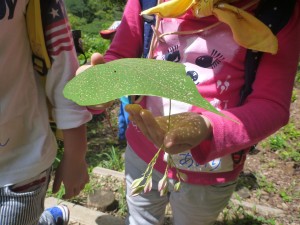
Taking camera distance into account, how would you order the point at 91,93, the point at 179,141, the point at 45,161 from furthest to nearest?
1. the point at 45,161
2. the point at 179,141
3. the point at 91,93

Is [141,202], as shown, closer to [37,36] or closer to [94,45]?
[37,36]

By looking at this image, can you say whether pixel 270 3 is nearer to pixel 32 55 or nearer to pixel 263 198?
pixel 32 55

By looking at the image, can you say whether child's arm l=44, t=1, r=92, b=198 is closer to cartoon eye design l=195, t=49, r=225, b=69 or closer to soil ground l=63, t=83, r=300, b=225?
cartoon eye design l=195, t=49, r=225, b=69

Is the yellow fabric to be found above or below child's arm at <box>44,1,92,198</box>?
above

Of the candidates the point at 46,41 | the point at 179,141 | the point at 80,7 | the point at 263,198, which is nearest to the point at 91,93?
the point at 179,141

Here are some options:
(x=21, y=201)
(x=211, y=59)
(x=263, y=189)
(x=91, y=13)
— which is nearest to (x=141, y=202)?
(x=21, y=201)

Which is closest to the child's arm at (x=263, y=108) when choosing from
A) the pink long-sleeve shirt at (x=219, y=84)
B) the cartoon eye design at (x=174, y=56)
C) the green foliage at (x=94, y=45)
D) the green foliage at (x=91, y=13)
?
the pink long-sleeve shirt at (x=219, y=84)

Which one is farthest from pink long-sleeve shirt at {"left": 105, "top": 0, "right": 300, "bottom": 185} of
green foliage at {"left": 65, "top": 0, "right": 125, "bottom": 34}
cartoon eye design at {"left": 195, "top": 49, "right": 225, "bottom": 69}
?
green foliage at {"left": 65, "top": 0, "right": 125, "bottom": 34}

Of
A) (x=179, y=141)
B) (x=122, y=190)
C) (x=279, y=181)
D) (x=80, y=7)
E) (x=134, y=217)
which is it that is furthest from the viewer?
(x=80, y=7)
